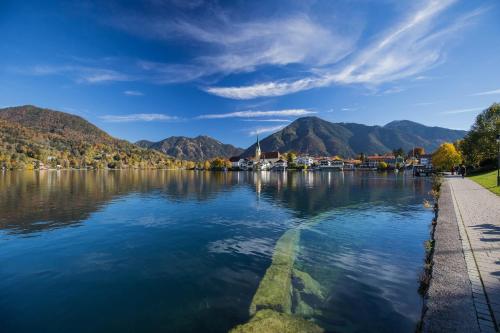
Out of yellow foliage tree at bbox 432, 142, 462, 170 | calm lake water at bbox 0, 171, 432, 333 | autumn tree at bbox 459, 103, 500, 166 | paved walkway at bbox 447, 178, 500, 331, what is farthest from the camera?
yellow foliage tree at bbox 432, 142, 462, 170

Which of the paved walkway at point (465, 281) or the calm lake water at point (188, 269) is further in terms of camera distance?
the calm lake water at point (188, 269)

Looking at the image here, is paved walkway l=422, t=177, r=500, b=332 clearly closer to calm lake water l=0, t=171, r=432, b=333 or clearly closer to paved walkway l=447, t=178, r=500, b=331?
paved walkway l=447, t=178, r=500, b=331

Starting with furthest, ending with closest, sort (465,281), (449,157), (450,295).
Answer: (449,157), (465,281), (450,295)

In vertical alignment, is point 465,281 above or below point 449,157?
below

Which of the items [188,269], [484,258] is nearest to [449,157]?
[484,258]

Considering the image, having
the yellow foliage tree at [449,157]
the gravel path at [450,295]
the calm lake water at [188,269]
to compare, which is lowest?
the calm lake water at [188,269]

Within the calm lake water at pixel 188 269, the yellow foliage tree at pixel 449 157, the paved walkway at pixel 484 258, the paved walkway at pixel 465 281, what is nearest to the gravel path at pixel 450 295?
the paved walkway at pixel 465 281

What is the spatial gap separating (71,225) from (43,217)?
5408mm

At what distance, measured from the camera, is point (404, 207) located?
3172 centimetres

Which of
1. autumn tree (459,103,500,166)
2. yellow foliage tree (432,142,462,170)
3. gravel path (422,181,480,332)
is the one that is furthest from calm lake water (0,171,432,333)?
yellow foliage tree (432,142,462,170)

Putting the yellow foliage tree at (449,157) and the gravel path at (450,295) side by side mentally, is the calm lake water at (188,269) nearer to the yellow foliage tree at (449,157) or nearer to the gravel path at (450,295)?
the gravel path at (450,295)

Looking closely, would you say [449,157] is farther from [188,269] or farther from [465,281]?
[188,269]

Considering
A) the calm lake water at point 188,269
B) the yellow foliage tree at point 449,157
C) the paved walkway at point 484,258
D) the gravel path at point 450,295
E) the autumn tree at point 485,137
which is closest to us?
the gravel path at point 450,295

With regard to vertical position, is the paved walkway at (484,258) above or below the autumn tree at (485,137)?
below
